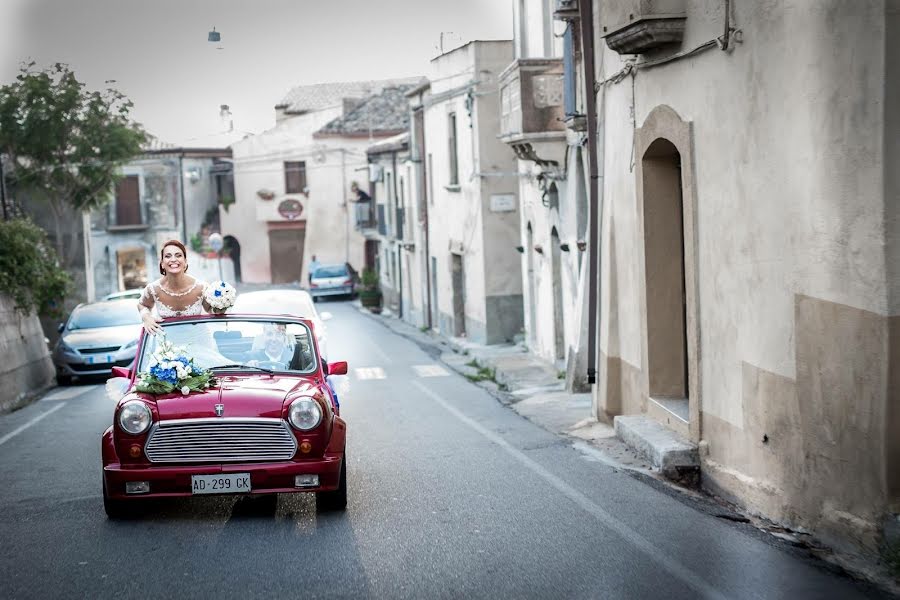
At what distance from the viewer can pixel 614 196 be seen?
13.8 meters

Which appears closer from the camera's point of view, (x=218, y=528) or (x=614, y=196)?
(x=218, y=528)

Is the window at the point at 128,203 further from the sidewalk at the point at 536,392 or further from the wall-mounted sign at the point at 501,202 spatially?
the wall-mounted sign at the point at 501,202

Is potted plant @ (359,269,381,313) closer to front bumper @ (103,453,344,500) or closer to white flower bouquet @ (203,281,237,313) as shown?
white flower bouquet @ (203,281,237,313)

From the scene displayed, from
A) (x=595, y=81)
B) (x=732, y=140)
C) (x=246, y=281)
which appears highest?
(x=595, y=81)

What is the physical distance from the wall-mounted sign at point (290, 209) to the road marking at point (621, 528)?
53.2m

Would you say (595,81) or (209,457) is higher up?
(595,81)

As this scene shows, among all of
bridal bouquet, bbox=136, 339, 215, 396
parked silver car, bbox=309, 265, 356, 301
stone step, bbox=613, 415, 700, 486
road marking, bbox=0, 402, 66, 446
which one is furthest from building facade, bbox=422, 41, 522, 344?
parked silver car, bbox=309, 265, 356, 301

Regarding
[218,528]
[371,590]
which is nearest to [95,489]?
[218,528]

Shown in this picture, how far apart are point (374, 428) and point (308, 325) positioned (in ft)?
15.8

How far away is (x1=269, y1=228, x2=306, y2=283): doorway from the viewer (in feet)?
218

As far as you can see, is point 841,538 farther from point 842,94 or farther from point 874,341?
point 842,94

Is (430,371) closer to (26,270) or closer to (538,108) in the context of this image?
(538,108)

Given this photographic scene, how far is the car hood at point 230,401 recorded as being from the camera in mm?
8570

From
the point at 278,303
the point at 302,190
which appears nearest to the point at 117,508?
the point at 278,303
